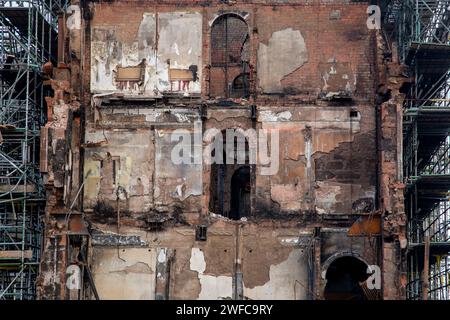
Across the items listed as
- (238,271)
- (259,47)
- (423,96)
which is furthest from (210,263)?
(423,96)

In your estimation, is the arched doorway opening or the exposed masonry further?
the arched doorway opening

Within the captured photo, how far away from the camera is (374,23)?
2438 centimetres

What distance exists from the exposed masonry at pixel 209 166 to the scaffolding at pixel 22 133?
2.17 m

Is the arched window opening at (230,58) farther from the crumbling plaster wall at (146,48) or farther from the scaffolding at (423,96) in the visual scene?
the scaffolding at (423,96)

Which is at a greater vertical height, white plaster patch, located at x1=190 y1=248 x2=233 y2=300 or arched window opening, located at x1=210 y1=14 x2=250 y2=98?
arched window opening, located at x1=210 y1=14 x2=250 y2=98

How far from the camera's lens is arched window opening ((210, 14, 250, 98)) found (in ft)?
98.9

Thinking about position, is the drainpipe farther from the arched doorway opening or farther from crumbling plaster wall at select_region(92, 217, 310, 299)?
the arched doorway opening

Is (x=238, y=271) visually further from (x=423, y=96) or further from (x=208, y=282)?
(x=423, y=96)

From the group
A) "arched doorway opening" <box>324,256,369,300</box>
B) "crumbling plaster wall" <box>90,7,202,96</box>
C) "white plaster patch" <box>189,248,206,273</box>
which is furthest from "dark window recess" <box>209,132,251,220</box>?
"arched doorway opening" <box>324,256,369,300</box>

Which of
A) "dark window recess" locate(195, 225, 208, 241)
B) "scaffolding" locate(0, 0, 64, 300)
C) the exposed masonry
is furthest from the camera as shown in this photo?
"scaffolding" locate(0, 0, 64, 300)

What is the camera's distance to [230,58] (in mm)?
32125

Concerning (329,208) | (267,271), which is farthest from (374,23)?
(267,271)

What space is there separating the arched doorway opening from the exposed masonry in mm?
78
